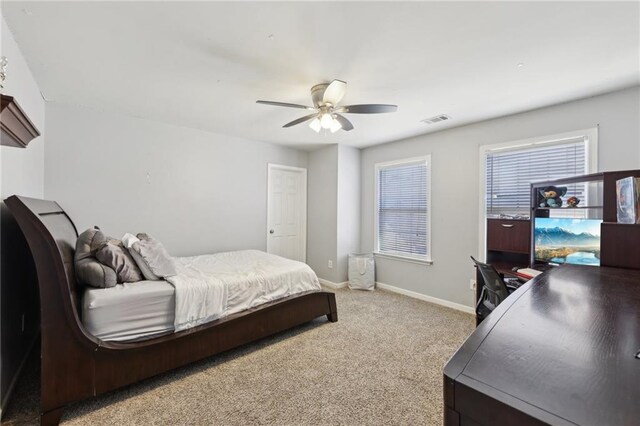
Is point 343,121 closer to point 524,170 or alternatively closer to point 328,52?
point 328,52

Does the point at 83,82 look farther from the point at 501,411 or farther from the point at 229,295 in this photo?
the point at 501,411

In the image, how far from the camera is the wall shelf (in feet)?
3.74

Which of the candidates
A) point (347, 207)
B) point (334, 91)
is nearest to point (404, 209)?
point (347, 207)

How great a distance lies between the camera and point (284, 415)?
1.77m

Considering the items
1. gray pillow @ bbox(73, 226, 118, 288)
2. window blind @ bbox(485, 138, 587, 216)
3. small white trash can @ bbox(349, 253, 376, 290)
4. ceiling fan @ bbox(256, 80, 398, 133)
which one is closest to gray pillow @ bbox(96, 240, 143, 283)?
gray pillow @ bbox(73, 226, 118, 288)

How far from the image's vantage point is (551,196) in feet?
8.48

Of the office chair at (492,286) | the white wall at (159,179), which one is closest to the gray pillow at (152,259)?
the white wall at (159,179)

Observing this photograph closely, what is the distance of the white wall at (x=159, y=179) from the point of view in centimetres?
312

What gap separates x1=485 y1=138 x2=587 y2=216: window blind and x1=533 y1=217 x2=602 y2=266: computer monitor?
25.1 inches

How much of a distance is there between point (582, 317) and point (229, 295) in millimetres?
2334

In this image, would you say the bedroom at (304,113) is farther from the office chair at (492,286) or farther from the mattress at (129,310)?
the office chair at (492,286)

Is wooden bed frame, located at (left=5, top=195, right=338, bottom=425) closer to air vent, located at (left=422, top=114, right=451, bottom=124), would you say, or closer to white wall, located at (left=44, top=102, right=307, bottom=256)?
white wall, located at (left=44, top=102, right=307, bottom=256)

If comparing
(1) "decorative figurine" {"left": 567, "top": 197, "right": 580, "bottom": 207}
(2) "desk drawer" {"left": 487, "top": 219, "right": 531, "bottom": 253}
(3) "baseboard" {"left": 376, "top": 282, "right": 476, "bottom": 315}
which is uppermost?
(1) "decorative figurine" {"left": 567, "top": 197, "right": 580, "bottom": 207}

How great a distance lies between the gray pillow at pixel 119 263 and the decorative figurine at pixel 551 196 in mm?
3729
